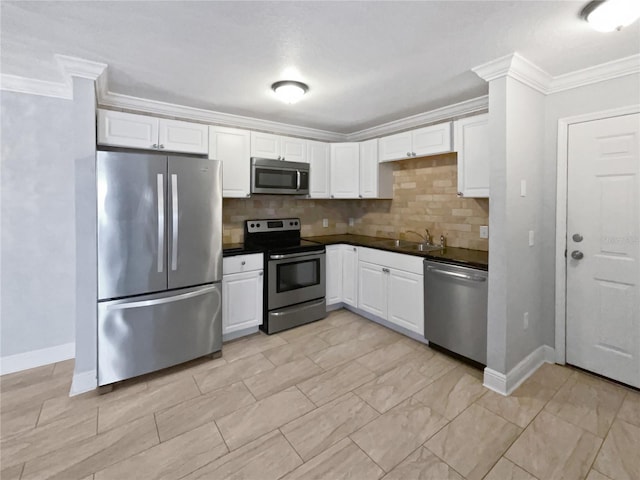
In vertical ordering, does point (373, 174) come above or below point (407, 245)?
above

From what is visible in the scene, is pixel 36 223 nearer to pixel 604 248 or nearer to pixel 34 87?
pixel 34 87

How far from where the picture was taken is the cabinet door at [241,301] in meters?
3.18

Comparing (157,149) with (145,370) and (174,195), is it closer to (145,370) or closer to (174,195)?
(174,195)

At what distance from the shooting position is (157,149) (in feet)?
9.77

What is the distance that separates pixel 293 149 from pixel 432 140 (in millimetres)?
1566

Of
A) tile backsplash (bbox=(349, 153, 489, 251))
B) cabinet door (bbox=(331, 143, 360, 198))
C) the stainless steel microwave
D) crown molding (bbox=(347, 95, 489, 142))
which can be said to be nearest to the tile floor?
tile backsplash (bbox=(349, 153, 489, 251))

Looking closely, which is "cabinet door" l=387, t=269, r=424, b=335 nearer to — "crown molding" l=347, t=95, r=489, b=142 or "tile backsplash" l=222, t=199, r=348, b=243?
"tile backsplash" l=222, t=199, r=348, b=243

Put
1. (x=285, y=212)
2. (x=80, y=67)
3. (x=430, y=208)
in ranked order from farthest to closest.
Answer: (x=285, y=212) < (x=430, y=208) < (x=80, y=67)

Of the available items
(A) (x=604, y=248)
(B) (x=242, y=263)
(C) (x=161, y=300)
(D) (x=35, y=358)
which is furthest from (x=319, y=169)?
(D) (x=35, y=358)

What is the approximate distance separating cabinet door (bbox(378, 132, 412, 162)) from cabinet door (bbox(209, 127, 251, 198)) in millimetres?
1537

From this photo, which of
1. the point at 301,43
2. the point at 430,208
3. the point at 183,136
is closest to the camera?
the point at 301,43

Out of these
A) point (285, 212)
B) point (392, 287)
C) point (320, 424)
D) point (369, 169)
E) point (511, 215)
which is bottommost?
point (320, 424)

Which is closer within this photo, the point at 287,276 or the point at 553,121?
the point at 553,121

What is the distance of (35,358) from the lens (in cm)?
280
